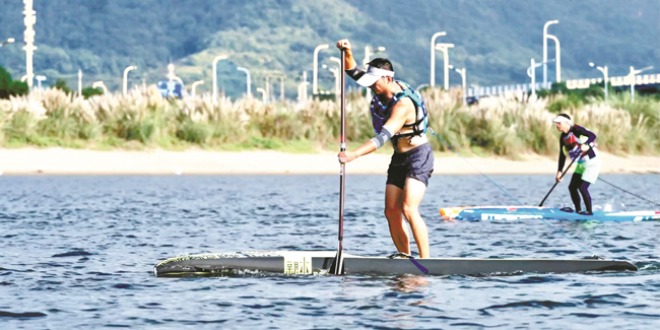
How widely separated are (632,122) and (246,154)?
13245 millimetres

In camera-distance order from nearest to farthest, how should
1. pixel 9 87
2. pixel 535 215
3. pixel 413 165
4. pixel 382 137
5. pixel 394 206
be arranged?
pixel 382 137, pixel 413 165, pixel 394 206, pixel 535 215, pixel 9 87

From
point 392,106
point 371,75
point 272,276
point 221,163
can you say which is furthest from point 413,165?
point 221,163

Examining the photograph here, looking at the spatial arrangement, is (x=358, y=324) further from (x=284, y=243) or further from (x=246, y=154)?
(x=246, y=154)

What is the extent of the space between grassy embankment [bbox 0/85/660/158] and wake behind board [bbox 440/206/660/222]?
14029mm

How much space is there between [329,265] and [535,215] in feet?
30.4

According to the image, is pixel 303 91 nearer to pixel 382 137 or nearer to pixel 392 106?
pixel 392 106

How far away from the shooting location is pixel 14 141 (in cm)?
3741

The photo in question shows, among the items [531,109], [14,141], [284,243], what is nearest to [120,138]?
[14,141]

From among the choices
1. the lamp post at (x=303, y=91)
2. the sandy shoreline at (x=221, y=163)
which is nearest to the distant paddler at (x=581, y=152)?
the sandy shoreline at (x=221, y=163)

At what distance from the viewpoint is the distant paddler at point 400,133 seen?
14.4 m

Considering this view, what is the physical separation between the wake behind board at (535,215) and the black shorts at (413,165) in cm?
869

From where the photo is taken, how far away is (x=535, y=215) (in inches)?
928

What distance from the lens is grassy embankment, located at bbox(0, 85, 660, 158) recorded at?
38375mm

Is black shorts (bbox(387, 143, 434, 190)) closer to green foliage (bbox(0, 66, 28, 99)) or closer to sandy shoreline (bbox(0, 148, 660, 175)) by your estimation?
sandy shoreline (bbox(0, 148, 660, 175))
